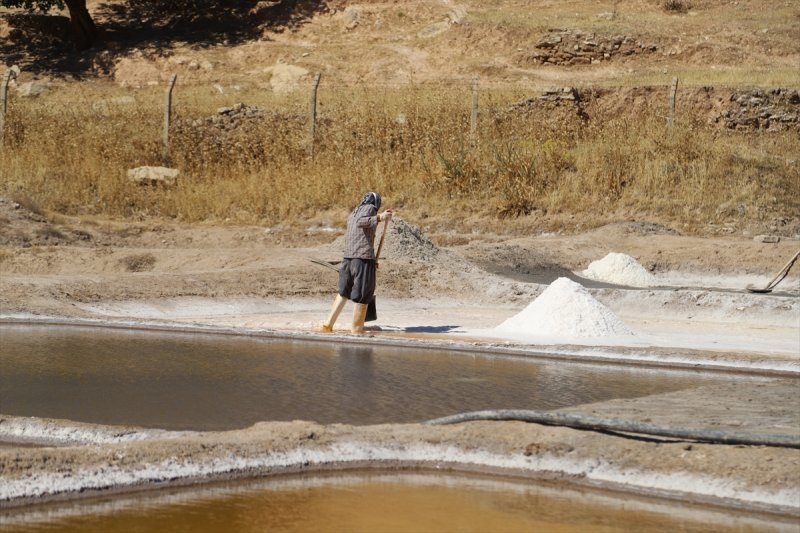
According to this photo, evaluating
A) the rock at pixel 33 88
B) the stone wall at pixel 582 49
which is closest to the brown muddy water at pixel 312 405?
the rock at pixel 33 88

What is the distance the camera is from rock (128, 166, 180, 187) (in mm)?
21781

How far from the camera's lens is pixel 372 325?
12234mm

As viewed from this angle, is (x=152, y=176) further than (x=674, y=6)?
No

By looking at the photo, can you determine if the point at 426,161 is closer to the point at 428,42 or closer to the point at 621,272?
the point at 621,272

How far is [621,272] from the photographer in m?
16.3

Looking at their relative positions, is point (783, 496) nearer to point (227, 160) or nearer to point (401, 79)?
point (227, 160)

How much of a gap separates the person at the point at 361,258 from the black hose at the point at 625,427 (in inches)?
166

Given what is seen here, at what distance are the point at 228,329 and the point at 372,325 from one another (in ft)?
5.42

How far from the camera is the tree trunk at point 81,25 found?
35406mm

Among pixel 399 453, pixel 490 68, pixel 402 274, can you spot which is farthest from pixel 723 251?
pixel 490 68

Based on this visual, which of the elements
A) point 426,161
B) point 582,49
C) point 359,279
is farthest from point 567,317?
point 582,49

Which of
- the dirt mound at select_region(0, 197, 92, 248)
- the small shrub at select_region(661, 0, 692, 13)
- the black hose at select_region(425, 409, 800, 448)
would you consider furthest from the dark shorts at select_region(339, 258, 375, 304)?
the small shrub at select_region(661, 0, 692, 13)

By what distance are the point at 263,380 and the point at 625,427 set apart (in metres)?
3.21

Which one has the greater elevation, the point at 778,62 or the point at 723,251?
the point at 778,62
